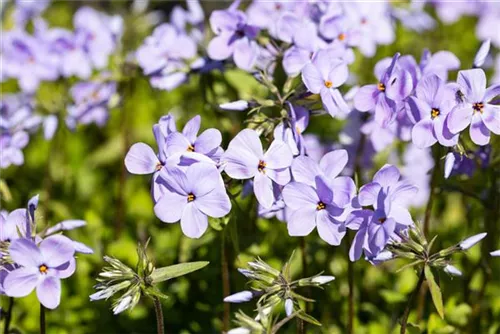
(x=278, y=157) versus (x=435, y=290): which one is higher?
(x=278, y=157)

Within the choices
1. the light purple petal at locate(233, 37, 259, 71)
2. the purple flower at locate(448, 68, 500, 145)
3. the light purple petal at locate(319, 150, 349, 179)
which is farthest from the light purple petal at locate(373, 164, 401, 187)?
the light purple petal at locate(233, 37, 259, 71)

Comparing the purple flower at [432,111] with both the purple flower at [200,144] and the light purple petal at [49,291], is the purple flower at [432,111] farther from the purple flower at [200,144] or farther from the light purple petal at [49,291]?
the light purple petal at [49,291]

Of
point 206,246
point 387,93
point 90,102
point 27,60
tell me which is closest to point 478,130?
point 387,93

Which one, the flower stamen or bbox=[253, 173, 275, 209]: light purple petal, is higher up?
bbox=[253, 173, 275, 209]: light purple petal

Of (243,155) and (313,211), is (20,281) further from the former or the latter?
(313,211)

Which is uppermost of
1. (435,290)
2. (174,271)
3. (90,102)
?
(174,271)

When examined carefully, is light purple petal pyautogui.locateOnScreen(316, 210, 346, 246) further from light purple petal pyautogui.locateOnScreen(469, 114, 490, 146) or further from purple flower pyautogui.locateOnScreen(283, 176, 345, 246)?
light purple petal pyautogui.locateOnScreen(469, 114, 490, 146)

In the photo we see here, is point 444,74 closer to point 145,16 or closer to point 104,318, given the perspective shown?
point 104,318
